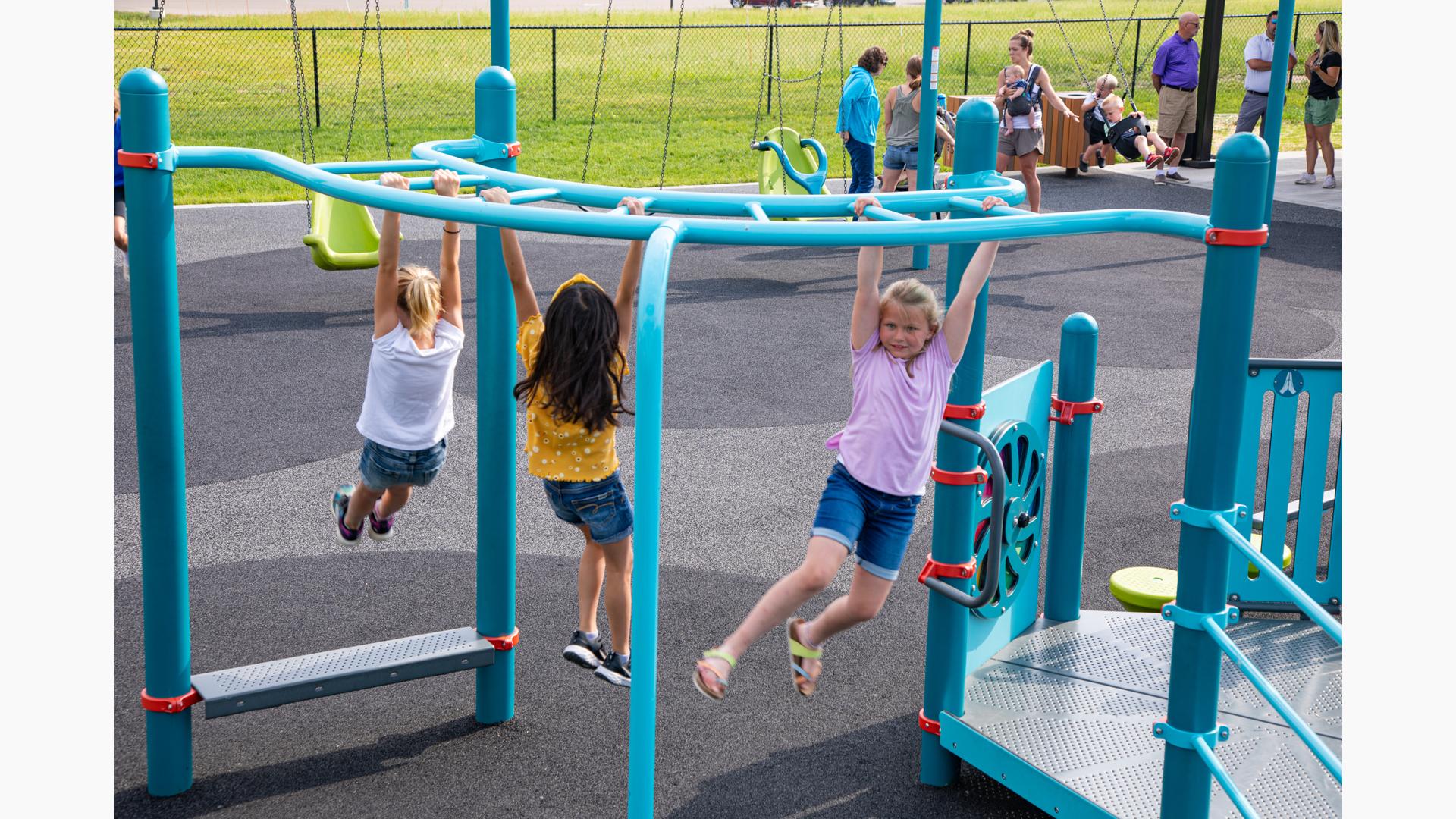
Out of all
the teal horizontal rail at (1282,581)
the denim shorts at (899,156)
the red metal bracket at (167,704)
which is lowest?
the red metal bracket at (167,704)

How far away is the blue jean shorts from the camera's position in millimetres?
3582

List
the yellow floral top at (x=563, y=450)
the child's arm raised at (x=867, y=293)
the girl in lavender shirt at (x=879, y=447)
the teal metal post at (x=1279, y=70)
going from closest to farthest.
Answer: the child's arm raised at (x=867, y=293) → the girl in lavender shirt at (x=879, y=447) → the yellow floral top at (x=563, y=450) → the teal metal post at (x=1279, y=70)

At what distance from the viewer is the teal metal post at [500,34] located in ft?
13.9

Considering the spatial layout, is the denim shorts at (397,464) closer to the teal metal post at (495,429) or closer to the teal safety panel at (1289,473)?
the teal metal post at (495,429)

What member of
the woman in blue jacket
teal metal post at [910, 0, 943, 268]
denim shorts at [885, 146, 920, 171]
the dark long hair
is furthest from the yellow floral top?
denim shorts at [885, 146, 920, 171]

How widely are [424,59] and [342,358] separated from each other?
570 inches

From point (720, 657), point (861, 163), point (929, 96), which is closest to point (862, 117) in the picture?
point (861, 163)

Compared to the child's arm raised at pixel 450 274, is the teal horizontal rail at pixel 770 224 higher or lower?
higher

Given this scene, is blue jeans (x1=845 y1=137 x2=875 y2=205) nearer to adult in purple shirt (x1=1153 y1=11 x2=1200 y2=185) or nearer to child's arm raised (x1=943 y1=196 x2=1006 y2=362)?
adult in purple shirt (x1=1153 y1=11 x2=1200 y2=185)

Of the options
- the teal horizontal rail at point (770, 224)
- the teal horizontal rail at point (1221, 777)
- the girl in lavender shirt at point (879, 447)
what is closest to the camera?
the teal horizontal rail at point (770, 224)

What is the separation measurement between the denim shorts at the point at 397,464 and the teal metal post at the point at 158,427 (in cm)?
62

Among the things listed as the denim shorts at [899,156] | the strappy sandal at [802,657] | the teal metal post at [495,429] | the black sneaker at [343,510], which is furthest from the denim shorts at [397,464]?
the denim shorts at [899,156]

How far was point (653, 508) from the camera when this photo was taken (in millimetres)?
2465

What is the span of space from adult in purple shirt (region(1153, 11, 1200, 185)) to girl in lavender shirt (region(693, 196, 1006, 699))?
12512mm
